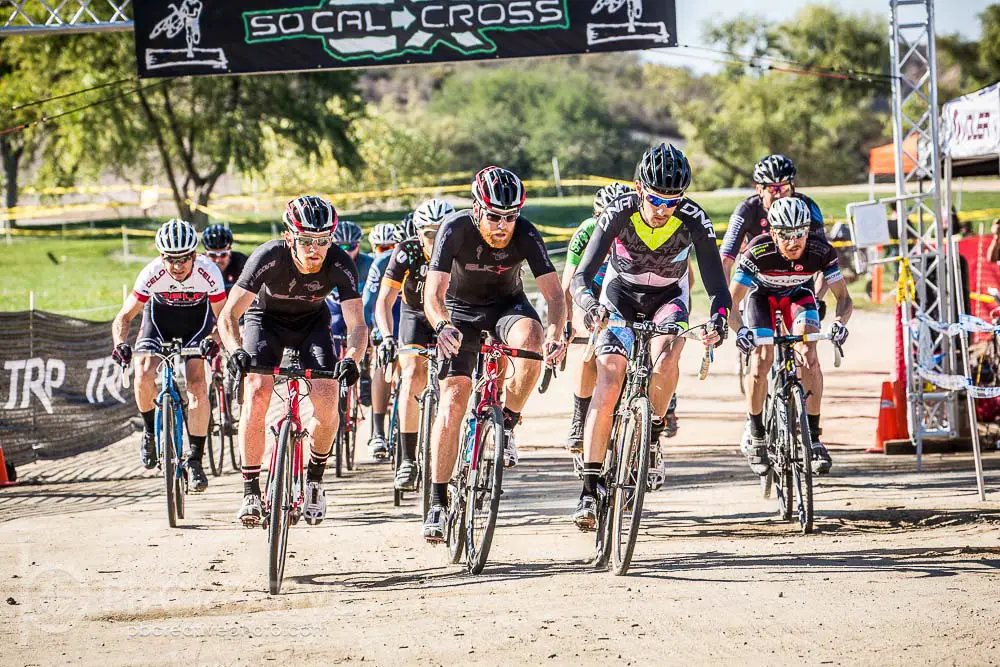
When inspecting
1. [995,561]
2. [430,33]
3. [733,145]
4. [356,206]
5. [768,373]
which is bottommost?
[995,561]

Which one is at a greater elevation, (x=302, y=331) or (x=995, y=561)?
(x=302, y=331)

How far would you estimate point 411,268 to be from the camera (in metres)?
9.66

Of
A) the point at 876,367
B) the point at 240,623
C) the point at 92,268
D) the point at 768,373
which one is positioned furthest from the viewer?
the point at 92,268

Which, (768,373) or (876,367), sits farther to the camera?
(876,367)

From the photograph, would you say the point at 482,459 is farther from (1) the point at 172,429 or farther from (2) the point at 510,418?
(1) the point at 172,429

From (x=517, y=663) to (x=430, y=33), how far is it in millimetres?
8407

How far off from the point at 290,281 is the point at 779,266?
11.7ft

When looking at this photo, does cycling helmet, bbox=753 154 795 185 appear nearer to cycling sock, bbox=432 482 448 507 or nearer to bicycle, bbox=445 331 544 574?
bicycle, bbox=445 331 544 574

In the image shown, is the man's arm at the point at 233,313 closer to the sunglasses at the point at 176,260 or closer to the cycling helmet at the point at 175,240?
the cycling helmet at the point at 175,240

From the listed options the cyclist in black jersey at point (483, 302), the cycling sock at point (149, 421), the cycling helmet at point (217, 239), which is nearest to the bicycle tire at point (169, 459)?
the cycling sock at point (149, 421)

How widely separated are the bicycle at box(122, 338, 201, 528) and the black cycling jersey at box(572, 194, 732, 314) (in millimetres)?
3425

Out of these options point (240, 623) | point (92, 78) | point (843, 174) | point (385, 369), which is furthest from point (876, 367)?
point (843, 174)

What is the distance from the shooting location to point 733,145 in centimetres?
8812

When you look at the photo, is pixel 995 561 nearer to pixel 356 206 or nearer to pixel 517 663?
pixel 517 663
